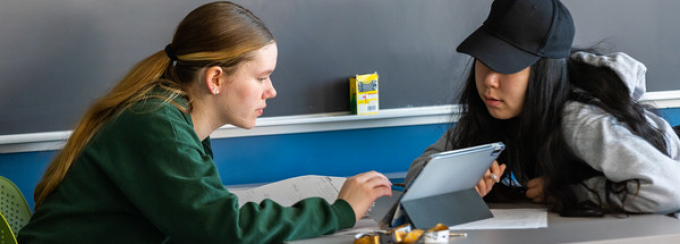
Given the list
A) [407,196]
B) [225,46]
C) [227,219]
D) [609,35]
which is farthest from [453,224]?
[609,35]

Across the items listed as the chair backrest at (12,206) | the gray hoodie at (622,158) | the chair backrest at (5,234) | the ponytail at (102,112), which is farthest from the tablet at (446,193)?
the chair backrest at (12,206)

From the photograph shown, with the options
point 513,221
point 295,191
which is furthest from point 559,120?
point 295,191

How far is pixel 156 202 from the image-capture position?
113cm

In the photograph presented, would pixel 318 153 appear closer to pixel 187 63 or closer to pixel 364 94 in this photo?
pixel 364 94

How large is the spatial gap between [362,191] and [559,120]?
0.45 metres

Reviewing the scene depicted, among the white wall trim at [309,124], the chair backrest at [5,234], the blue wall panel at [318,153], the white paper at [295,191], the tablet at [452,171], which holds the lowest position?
the blue wall panel at [318,153]

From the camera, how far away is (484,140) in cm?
157

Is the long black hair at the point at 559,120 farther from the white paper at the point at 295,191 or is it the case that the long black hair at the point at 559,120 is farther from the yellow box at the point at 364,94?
the yellow box at the point at 364,94

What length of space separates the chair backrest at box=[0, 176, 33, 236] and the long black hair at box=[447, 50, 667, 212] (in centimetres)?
101

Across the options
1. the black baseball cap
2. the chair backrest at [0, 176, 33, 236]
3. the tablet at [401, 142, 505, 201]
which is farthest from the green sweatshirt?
the black baseball cap

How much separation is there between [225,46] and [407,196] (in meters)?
0.42

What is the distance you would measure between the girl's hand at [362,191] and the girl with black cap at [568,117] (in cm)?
24

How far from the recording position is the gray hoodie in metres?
1.23

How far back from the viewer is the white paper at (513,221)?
119 centimetres
